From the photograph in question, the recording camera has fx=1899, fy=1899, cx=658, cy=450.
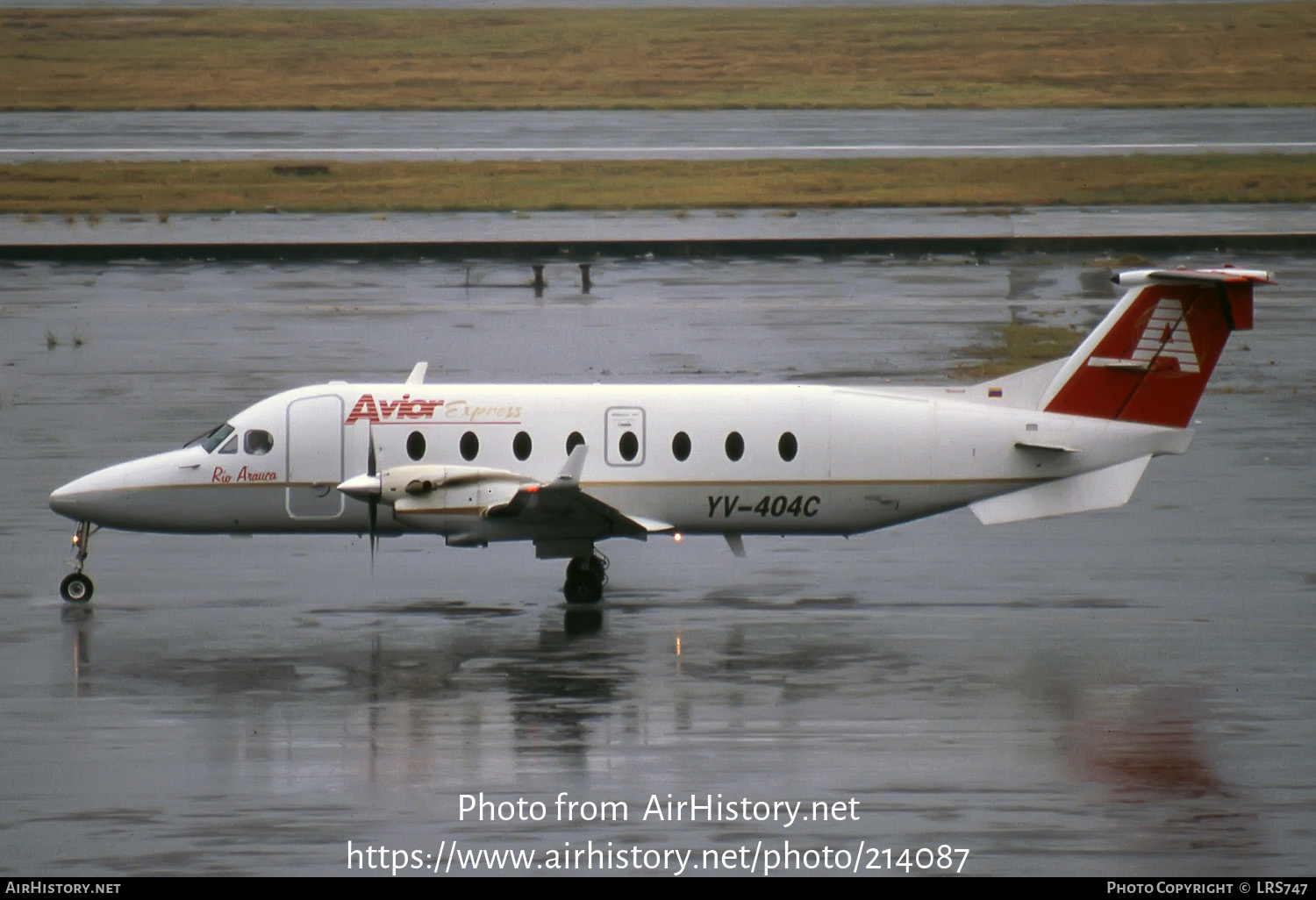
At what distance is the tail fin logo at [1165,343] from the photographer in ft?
67.3

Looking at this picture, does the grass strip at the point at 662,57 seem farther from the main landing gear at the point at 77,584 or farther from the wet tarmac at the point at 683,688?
the main landing gear at the point at 77,584

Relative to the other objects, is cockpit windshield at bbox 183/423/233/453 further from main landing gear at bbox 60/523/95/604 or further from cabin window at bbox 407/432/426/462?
cabin window at bbox 407/432/426/462

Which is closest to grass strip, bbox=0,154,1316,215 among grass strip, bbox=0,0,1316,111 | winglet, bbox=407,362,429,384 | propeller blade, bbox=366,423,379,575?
grass strip, bbox=0,0,1316,111

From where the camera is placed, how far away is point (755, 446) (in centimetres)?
2034

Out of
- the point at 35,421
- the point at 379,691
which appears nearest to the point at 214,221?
the point at 35,421

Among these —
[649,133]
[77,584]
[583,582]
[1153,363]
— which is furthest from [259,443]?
[649,133]

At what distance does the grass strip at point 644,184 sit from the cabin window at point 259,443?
106 feet

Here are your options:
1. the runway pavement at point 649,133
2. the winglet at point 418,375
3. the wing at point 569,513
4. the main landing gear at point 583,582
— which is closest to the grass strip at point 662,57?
the runway pavement at point 649,133

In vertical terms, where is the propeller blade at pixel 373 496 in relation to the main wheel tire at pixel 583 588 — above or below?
above

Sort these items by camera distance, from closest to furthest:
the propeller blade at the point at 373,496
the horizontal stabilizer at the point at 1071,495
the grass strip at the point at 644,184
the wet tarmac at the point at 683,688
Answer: the wet tarmac at the point at 683,688
the propeller blade at the point at 373,496
the horizontal stabilizer at the point at 1071,495
the grass strip at the point at 644,184

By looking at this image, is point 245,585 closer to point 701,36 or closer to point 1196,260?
point 1196,260

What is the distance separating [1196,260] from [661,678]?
90.4 feet

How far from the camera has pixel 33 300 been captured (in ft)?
131

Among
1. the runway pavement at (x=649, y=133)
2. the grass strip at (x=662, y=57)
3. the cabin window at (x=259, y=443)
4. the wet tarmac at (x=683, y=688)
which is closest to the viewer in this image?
the wet tarmac at (x=683, y=688)
